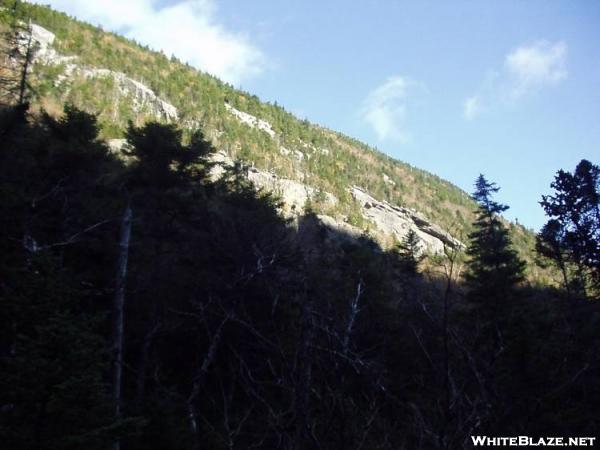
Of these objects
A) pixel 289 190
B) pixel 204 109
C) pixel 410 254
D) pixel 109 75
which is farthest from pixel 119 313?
pixel 204 109

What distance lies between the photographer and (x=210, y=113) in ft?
224

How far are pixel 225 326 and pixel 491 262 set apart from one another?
14.9 metres

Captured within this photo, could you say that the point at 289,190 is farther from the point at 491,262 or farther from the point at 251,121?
the point at 491,262

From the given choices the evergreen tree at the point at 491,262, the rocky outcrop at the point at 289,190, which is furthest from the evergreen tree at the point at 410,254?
the rocky outcrop at the point at 289,190

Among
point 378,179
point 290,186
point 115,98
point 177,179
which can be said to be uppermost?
point 378,179

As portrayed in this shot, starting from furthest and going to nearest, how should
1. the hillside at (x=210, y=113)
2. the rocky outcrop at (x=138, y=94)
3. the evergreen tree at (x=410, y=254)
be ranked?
the rocky outcrop at (x=138, y=94), the hillside at (x=210, y=113), the evergreen tree at (x=410, y=254)

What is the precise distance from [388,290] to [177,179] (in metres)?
12.0

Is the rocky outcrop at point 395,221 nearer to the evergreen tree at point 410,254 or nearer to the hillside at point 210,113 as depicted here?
the hillside at point 210,113

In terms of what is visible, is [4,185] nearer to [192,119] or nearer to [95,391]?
[95,391]

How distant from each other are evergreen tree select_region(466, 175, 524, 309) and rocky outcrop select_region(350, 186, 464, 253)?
42694 millimetres

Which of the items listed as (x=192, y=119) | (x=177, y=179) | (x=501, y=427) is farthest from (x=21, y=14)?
(x=501, y=427)

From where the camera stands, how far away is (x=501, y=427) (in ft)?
9.80

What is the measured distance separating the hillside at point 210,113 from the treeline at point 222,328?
26.0 meters

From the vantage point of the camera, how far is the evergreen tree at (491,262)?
20.0 metres
